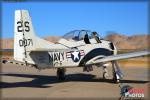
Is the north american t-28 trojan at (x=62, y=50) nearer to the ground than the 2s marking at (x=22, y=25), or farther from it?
nearer to the ground

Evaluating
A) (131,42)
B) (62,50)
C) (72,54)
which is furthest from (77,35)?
(131,42)

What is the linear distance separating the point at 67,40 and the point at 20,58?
379cm

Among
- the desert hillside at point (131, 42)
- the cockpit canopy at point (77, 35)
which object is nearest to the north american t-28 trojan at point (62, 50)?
the cockpit canopy at point (77, 35)

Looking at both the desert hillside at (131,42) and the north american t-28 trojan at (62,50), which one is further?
Answer: the desert hillside at (131,42)

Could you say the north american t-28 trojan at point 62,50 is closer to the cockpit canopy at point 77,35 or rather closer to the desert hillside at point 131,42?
the cockpit canopy at point 77,35

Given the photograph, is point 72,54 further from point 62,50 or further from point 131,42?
point 131,42

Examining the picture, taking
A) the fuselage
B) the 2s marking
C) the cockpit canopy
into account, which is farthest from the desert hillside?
the 2s marking

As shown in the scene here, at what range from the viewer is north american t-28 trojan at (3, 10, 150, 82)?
14.7 m

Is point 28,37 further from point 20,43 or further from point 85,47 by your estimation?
point 85,47

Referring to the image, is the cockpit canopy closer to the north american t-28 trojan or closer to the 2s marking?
the north american t-28 trojan

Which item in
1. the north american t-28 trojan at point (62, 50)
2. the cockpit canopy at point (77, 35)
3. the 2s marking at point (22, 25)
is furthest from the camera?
the cockpit canopy at point (77, 35)

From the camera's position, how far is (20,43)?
14.8 meters

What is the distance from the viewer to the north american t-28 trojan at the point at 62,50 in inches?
580

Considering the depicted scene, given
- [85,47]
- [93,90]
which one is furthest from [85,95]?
[85,47]
